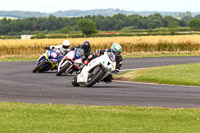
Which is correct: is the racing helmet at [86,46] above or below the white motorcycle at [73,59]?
above

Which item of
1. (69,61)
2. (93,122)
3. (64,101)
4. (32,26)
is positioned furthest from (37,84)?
(32,26)

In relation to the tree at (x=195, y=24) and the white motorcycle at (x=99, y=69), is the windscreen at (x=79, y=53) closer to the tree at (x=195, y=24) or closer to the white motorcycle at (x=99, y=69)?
the white motorcycle at (x=99, y=69)

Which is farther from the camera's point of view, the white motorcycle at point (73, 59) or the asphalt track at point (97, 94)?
the white motorcycle at point (73, 59)

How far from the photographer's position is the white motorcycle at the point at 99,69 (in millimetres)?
16922

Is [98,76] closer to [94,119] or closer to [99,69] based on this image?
[99,69]

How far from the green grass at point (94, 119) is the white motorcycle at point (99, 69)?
4431 mm

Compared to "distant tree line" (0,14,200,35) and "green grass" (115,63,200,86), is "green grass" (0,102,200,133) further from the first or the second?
"distant tree line" (0,14,200,35)

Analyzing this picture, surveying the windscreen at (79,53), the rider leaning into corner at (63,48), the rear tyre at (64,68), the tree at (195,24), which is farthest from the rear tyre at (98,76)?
the tree at (195,24)

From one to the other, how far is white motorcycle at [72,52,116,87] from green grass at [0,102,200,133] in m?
4.43

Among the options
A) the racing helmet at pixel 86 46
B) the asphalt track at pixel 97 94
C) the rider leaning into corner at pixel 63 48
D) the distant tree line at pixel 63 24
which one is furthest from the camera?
the distant tree line at pixel 63 24

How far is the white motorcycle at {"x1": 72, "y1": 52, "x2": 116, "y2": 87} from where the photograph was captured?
55.5 feet

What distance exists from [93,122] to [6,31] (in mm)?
133241

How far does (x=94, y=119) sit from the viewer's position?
10766 mm

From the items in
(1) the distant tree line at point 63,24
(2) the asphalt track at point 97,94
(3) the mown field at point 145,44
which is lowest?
(1) the distant tree line at point 63,24
